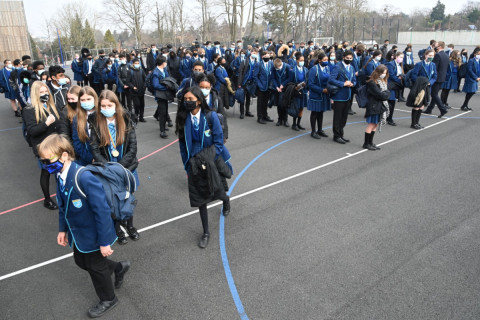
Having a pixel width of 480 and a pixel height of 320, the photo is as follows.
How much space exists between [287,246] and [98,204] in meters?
2.56

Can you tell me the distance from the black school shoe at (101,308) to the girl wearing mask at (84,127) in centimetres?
193

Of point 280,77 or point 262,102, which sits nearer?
point 280,77

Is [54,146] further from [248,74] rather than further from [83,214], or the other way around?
[248,74]

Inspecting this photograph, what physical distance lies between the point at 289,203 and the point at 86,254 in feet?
11.1

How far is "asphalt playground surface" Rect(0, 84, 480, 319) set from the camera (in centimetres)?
360

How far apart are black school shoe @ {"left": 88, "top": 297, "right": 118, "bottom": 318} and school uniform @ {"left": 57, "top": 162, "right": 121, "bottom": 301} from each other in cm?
26

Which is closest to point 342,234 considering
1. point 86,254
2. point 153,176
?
point 86,254

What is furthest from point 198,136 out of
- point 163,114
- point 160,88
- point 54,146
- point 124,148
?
point 163,114

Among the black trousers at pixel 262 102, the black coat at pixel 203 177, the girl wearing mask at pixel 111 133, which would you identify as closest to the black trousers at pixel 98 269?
the girl wearing mask at pixel 111 133

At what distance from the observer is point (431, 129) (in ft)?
32.6

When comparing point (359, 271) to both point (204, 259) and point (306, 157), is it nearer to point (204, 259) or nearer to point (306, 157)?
point (204, 259)

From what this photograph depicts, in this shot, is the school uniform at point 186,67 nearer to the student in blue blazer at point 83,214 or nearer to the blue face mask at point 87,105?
the blue face mask at point 87,105

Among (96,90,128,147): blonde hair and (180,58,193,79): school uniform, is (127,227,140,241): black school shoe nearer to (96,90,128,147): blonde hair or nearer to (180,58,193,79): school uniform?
(96,90,128,147): blonde hair

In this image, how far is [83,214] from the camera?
312 centimetres
